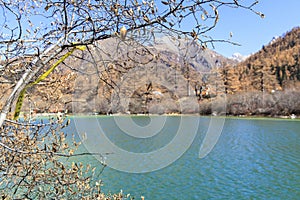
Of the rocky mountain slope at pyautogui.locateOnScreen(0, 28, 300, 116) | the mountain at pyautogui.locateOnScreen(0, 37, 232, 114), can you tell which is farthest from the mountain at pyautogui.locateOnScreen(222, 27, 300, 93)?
the mountain at pyautogui.locateOnScreen(0, 37, 232, 114)

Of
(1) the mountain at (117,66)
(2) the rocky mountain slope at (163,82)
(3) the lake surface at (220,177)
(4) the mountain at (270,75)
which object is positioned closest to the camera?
(1) the mountain at (117,66)

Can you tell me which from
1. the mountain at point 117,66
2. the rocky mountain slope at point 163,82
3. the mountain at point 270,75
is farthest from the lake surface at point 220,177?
the mountain at point 270,75

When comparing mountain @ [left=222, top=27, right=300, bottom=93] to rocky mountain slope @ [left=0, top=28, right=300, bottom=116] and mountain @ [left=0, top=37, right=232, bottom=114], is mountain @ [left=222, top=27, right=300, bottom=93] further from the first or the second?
mountain @ [left=0, top=37, right=232, bottom=114]

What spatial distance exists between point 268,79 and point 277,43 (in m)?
57.5

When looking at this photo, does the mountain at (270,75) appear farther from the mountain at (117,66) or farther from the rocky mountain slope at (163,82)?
the mountain at (117,66)

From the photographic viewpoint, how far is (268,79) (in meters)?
73.1

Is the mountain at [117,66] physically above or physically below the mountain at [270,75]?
below

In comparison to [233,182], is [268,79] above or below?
above

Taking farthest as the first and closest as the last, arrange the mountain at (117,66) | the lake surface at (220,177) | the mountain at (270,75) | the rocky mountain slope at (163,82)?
the mountain at (270,75) < the lake surface at (220,177) < the rocky mountain slope at (163,82) < the mountain at (117,66)

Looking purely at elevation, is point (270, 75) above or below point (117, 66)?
above

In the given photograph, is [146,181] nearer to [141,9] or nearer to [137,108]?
[141,9]

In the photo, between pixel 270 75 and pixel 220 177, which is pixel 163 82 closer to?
pixel 220 177

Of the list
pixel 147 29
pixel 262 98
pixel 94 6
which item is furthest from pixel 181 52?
pixel 262 98

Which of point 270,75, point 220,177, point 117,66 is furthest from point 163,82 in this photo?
point 270,75
